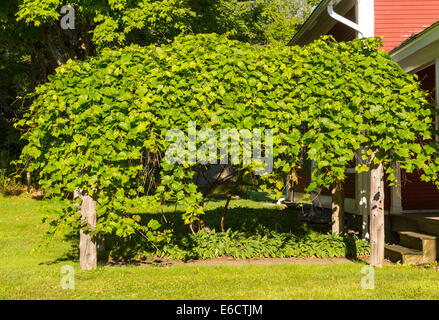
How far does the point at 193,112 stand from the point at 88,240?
270cm

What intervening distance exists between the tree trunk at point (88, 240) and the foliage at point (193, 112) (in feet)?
1.72

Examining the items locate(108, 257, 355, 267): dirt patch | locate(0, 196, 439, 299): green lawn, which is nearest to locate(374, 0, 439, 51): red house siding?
locate(108, 257, 355, 267): dirt patch

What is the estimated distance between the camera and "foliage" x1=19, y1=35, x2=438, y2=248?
5551 millimetres

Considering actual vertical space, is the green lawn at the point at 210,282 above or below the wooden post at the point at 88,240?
below

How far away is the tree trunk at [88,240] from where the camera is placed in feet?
21.1

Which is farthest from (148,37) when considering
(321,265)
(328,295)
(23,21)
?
(328,295)

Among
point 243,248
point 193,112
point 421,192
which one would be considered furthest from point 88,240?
point 421,192

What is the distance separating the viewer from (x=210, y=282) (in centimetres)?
595

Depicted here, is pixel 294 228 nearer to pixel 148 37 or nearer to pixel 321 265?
pixel 321 265

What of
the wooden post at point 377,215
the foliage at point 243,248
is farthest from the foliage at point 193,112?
the foliage at point 243,248

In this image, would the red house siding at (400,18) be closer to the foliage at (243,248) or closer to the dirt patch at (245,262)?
the foliage at (243,248)

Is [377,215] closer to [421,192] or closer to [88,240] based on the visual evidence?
[421,192]

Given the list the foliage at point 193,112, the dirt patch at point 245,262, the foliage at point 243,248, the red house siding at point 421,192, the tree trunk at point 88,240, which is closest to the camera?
the foliage at point 193,112

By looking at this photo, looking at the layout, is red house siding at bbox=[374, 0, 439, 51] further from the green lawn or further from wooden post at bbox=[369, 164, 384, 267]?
the green lawn
